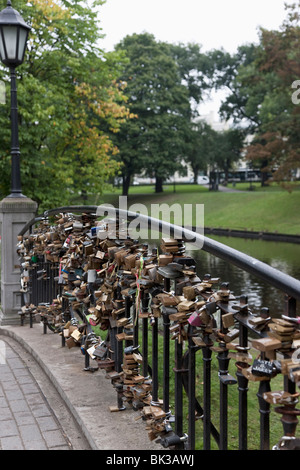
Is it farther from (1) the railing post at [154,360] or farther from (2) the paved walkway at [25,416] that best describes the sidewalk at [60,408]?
(1) the railing post at [154,360]

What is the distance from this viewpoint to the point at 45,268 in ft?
17.7

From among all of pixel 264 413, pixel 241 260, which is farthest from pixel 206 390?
pixel 241 260

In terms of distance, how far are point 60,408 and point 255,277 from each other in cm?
387

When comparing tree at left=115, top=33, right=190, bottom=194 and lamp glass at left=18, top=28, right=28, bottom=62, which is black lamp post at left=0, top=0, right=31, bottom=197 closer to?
lamp glass at left=18, top=28, right=28, bottom=62

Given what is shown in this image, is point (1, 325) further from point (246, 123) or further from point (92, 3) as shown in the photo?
point (246, 123)

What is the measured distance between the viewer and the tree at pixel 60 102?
45.6 ft

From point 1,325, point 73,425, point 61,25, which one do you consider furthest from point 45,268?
point 61,25

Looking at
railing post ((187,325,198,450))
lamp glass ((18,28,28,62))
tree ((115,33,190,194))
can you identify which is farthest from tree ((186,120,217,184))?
railing post ((187,325,198,450))

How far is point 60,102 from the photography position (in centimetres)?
1461

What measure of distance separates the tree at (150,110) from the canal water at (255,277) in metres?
19.3

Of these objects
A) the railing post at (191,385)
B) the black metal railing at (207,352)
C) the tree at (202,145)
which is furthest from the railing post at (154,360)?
the tree at (202,145)

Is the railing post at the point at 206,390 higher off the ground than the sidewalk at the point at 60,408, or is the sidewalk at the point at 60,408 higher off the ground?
the railing post at the point at 206,390

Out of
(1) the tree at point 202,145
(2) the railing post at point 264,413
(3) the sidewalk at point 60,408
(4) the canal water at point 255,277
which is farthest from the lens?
(1) the tree at point 202,145

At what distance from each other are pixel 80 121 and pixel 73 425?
13.7m
